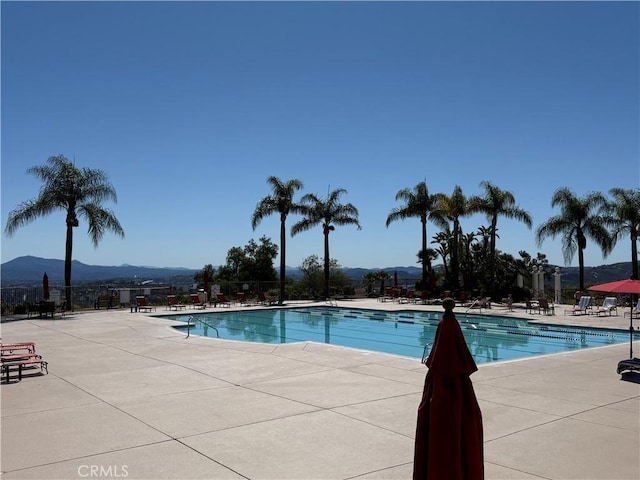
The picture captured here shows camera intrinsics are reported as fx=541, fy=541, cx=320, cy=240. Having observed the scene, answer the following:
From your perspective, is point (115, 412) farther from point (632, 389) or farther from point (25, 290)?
point (25, 290)

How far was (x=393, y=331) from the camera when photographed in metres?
20.0

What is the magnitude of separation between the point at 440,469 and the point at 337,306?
24523mm

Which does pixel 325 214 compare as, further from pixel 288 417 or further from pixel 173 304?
pixel 288 417

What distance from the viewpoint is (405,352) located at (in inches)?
597

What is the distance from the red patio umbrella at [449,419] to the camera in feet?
11.8

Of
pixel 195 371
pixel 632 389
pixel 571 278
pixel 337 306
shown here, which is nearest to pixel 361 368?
pixel 195 371

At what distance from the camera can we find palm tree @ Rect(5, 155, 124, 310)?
81.7 ft

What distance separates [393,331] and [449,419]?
655 inches

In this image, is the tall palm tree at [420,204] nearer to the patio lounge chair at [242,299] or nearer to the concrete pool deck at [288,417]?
the patio lounge chair at [242,299]

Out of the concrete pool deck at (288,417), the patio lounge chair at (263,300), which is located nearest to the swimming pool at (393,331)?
the patio lounge chair at (263,300)

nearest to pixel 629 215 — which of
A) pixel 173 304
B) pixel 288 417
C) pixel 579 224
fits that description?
pixel 579 224

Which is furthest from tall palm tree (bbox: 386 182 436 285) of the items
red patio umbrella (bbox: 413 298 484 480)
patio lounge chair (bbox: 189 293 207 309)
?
red patio umbrella (bbox: 413 298 484 480)

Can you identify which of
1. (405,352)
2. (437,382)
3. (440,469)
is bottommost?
(405,352)

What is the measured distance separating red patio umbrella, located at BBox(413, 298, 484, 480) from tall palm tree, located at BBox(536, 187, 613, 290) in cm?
3056
